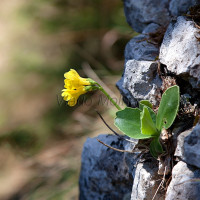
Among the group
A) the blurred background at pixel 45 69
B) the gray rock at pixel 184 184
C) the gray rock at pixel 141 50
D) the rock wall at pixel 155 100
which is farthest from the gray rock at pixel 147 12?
the blurred background at pixel 45 69

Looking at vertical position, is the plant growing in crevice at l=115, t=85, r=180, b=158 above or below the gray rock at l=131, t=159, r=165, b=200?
above

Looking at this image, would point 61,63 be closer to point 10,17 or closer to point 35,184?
point 10,17

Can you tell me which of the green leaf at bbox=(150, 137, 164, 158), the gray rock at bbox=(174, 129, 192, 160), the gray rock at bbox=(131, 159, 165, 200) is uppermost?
the gray rock at bbox=(174, 129, 192, 160)

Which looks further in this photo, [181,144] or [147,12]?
[147,12]

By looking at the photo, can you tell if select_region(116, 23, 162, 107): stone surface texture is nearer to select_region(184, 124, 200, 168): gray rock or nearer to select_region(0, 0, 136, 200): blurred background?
select_region(184, 124, 200, 168): gray rock

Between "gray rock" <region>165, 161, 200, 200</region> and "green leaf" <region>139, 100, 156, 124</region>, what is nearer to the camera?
"gray rock" <region>165, 161, 200, 200</region>

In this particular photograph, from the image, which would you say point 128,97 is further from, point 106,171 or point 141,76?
point 106,171

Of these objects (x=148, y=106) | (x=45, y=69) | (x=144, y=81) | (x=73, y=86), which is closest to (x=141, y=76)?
(x=144, y=81)

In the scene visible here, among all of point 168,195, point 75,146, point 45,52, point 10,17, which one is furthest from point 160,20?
point 10,17

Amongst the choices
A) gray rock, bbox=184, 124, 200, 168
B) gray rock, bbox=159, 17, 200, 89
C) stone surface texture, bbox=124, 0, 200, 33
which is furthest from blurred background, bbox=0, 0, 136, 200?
gray rock, bbox=184, 124, 200, 168
